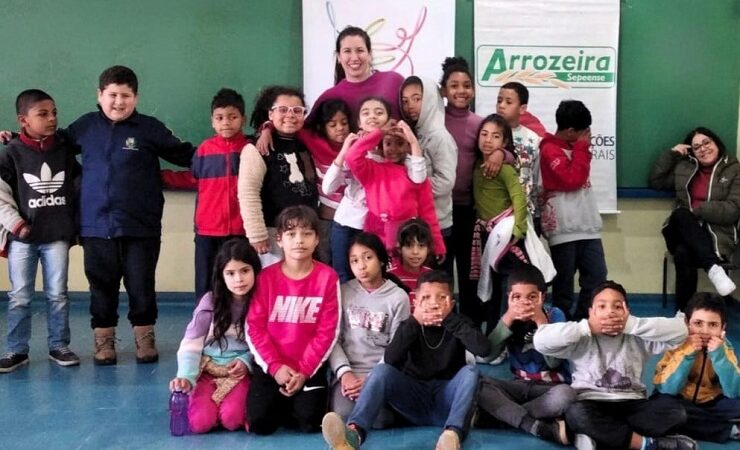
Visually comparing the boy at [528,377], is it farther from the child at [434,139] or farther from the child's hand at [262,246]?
the child's hand at [262,246]

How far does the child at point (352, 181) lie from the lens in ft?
11.3

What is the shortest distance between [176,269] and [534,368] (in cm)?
269

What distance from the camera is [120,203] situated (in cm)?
384

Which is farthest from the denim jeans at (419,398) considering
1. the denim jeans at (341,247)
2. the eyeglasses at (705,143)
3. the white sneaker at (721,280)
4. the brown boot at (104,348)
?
the eyeglasses at (705,143)

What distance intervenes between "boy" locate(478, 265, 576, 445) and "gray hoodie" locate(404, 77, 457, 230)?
716 millimetres

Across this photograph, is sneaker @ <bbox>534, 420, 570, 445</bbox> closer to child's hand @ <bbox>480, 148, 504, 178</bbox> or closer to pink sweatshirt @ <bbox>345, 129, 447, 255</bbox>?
pink sweatshirt @ <bbox>345, 129, 447, 255</bbox>

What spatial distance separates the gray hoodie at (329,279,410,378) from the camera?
3260mm

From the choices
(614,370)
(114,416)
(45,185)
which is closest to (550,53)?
(614,370)

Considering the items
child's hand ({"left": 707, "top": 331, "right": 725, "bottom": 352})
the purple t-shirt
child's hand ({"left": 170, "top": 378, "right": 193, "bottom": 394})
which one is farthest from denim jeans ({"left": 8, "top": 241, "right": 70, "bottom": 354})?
child's hand ({"left": 707, "top": 331, "right": 725, "bottom": 352})

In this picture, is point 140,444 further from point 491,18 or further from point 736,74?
point 736,74

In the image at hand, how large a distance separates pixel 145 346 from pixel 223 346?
881 millimetres

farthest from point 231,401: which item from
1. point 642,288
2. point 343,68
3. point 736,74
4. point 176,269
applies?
point 736,74

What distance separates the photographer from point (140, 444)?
2994 millimetres

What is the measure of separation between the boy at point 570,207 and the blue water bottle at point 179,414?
2052 mm
